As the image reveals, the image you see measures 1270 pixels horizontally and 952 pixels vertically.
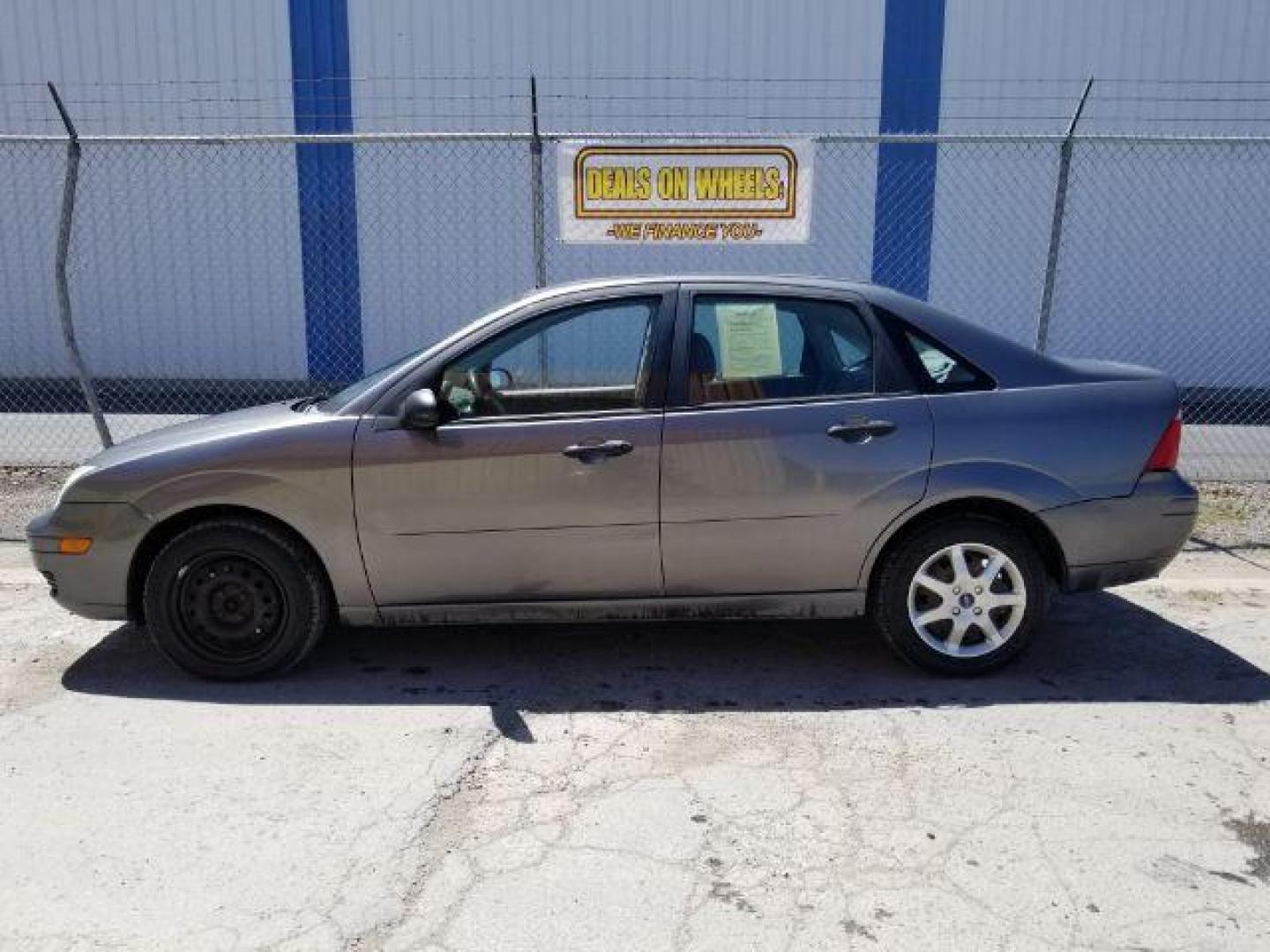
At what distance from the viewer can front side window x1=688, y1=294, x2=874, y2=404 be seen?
14.0 feet

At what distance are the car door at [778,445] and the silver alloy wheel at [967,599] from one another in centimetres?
29

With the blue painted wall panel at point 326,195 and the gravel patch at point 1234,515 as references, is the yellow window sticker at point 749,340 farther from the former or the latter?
the blue painted wall panel at point 326,195

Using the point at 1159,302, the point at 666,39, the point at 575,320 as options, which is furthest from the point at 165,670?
the point at 1159,302

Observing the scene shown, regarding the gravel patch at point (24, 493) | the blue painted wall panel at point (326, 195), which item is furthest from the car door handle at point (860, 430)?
the blue painted wall panel at point (326, 195)

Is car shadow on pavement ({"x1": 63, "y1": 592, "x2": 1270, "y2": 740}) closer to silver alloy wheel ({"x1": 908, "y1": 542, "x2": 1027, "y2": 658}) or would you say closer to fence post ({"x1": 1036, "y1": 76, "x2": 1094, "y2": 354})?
silver alloy wheel ({"x1": 908, "y1": 542, "x2": 1027, "y2": 658})

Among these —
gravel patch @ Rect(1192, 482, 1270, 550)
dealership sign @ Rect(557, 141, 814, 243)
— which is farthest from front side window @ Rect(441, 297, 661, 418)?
gravel patch @ Rect(1192, 482, 1270, 550)

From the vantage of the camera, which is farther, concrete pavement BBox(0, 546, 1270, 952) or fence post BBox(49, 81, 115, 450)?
fence post BBox(49, 81, 115, 450)

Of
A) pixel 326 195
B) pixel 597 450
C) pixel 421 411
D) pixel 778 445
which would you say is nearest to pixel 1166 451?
pixel 778 445

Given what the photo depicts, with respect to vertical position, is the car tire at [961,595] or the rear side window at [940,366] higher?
the rear side window at [940,366]

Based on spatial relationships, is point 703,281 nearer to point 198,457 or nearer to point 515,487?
point 515,487

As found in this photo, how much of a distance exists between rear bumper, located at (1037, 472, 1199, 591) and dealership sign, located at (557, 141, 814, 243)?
11.1 feet

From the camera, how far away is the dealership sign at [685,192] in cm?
695

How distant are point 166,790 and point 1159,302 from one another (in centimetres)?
1185

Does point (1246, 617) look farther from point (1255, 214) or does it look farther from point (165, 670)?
point (1255, 214)
